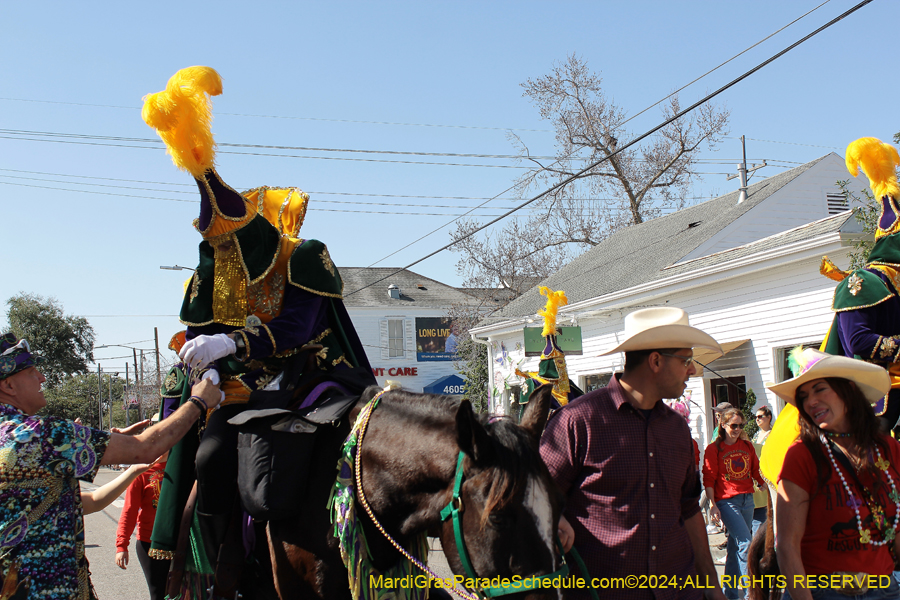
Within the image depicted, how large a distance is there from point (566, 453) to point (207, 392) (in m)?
1.64

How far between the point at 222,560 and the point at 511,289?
27067mm

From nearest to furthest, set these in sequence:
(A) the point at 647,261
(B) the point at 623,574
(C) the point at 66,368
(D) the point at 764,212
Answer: (B) the point at 623,574
(D) the point at 764,212
(A) the point at 647,261
(C) the point at 66,368

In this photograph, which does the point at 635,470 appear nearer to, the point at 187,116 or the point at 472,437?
the point at 472,437

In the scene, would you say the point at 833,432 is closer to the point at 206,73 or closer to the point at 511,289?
the point at 206,73

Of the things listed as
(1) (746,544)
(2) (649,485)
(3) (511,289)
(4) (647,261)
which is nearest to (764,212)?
(4) (647,261)

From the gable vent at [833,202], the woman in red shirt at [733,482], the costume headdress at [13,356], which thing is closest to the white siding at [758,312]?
the woman in red shirt at [733,482]

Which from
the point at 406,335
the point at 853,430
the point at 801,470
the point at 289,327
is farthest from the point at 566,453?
the point at 406,335

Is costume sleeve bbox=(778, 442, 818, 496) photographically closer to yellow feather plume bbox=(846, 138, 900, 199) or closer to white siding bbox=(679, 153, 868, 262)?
yellow feather plume bbox=(846, 138, 900, 199)

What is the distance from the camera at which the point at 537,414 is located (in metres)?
3.08

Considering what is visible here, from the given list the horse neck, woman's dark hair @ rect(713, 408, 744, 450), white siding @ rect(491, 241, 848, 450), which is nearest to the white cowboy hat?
the horse neck

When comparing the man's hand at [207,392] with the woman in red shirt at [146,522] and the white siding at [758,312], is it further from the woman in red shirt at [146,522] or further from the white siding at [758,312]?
the white siding at [758,312]

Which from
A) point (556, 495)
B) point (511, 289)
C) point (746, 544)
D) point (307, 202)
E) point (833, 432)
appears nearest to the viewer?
point (556, 495)

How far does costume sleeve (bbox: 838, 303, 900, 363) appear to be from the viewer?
4.45m

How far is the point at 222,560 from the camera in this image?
3410mm
